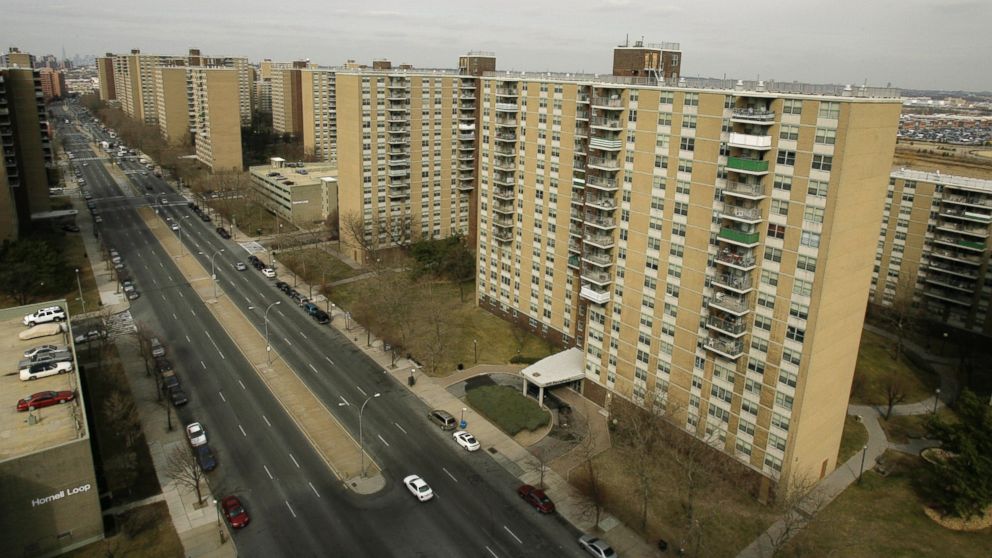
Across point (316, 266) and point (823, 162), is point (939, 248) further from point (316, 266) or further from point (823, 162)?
point (316, 266)

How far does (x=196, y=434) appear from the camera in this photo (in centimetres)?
5797

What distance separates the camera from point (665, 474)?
180ft

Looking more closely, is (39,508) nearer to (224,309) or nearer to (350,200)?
(224,309)

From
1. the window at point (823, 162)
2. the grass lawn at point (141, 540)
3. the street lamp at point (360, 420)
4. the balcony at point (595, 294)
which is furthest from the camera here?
the balcony at point (595, 294)

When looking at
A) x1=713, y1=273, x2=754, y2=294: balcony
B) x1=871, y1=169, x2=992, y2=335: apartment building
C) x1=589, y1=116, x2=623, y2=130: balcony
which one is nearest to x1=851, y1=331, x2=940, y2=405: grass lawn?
x1=871, y1=169, x2=992, y2=335: apartment building

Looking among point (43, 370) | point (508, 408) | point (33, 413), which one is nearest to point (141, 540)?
point (33, 413)

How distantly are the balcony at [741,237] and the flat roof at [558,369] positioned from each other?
23.6m

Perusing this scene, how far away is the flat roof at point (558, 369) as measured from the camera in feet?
218

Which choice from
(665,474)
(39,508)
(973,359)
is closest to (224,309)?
(39,508)

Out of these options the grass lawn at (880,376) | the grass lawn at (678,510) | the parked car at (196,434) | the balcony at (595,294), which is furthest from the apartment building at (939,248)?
the parked car at (196,434)

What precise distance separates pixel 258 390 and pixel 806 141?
5624 cm

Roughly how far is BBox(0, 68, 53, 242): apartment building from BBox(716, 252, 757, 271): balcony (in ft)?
326

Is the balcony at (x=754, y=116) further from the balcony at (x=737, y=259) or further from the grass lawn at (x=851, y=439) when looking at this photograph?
Answer: the grass lawn at (x=851, y=439)

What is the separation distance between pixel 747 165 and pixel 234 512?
46422mm
